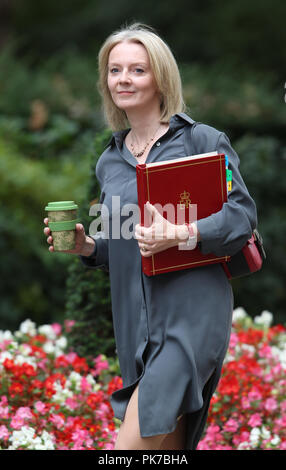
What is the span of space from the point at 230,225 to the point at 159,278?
0.34 meters

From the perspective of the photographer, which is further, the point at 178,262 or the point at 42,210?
the point at 42,210

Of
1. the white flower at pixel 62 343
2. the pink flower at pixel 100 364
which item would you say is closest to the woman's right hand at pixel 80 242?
the pink flower at pixel 100 364

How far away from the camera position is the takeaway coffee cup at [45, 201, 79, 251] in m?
2.64

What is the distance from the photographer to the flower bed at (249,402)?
3.65 metres

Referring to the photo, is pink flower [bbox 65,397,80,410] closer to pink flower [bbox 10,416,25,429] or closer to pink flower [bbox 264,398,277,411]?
pink flower [bbox 10,416,25,429]

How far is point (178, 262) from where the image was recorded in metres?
2.50

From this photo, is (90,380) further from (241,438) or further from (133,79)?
(133,79)

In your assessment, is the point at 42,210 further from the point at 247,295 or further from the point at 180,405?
the point at 180,405

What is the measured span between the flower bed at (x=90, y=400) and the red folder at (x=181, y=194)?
1316mm

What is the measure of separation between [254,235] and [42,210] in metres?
3.73

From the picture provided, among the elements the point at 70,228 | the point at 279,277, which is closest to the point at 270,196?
the point at 279,277

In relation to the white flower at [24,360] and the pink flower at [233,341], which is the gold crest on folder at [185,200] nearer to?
the white flower at [24,360]

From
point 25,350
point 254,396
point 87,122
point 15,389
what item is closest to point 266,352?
point 254,396

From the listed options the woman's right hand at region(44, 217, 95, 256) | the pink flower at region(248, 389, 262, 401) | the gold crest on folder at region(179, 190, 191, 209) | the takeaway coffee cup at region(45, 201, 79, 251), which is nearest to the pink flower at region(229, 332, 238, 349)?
the pink flower at region(248, 389, 262, 401)
